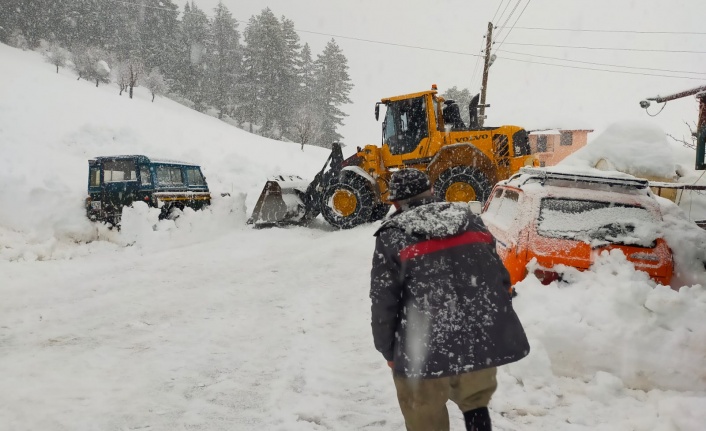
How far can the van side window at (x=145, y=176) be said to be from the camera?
995 centimetres

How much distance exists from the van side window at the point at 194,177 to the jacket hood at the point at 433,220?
10208mm

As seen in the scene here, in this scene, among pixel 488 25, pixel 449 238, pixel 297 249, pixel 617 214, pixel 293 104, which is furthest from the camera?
pixel 293 104

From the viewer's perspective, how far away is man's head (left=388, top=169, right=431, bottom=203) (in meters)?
2.28

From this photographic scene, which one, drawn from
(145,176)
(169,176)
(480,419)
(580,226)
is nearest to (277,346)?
(480,419)

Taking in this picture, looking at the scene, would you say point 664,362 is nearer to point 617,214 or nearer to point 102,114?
point 617,214

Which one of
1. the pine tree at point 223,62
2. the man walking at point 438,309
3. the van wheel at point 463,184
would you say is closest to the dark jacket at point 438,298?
the man walking at point 438,309

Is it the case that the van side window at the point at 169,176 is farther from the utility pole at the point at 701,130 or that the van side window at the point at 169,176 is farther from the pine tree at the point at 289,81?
the pine tree at the point at 289,81

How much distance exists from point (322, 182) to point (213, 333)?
7075 millimetres

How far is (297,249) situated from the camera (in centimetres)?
924

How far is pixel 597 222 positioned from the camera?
4230 millimetres

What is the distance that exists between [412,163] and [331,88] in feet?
135

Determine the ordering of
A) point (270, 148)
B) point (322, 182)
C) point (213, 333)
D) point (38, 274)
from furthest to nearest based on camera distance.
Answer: point (270, 148) → point (322, 182) → point (38, 274) → point (213, 333)

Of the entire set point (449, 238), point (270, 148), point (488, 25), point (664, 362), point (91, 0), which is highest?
point (91, 0)

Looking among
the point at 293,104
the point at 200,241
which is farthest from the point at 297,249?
the point at 293,104
